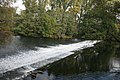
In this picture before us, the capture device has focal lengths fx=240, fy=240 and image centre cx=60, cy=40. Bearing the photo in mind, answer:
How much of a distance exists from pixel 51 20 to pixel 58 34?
5.71 metres

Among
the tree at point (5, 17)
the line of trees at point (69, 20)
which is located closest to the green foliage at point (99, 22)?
Answer: the line of trees at point (69, 20)

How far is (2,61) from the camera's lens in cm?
3250

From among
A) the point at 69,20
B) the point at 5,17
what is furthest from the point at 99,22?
the point at 5,17

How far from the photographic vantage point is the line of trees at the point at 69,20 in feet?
239

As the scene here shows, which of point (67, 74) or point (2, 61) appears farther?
point (2, 61)

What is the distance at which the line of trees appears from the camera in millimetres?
72875

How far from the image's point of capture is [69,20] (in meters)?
93.4

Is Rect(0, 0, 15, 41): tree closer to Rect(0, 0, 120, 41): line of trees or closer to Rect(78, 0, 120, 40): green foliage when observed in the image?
Rect(0, 0, 120, 41): line of trees

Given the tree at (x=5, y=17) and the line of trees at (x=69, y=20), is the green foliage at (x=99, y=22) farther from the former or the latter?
the tree at (x=5, y=17)

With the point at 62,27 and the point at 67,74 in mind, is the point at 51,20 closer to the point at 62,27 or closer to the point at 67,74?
the point at 62,27

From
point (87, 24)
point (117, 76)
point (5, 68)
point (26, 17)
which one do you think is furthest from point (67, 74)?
point (87, 24)

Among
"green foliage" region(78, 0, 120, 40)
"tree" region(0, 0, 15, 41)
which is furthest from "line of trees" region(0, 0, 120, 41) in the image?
"tree" region(0, 0, 15, 41)

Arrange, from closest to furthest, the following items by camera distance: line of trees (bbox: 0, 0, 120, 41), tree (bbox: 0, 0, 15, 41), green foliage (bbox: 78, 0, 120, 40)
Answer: tree (bbox: 0, 0, 15, 41) < green foliage (bbox: 78, 0, 120, 40) < line of trees (bbox: 0, 0, 120, 41)

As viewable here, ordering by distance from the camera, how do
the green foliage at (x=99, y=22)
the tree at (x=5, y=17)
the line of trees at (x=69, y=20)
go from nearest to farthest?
1. the tree at (x=5, y=17)
2. the green foliage at (x=99, y=22)
3. the line of trees at (x=69, y=20)
